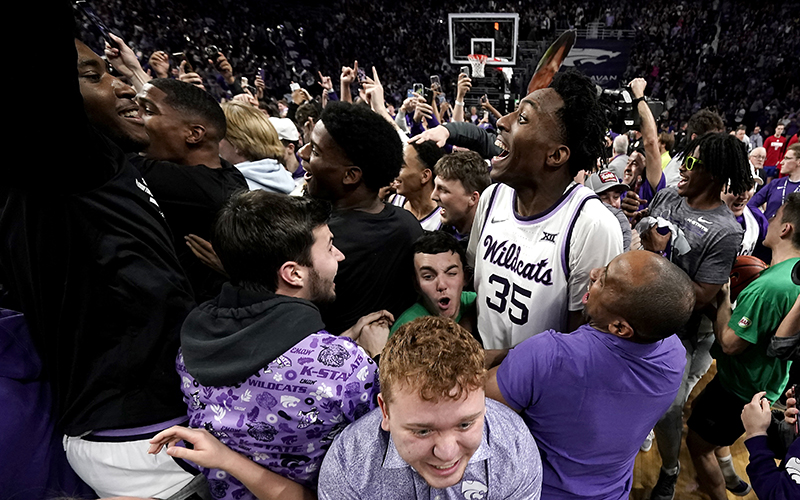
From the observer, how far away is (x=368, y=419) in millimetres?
1141

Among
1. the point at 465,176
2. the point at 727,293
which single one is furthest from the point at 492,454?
the point at 727,293

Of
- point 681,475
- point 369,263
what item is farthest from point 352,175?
point 681,475

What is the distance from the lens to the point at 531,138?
1.63m

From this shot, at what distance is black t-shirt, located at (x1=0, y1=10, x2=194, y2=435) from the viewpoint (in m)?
1.03

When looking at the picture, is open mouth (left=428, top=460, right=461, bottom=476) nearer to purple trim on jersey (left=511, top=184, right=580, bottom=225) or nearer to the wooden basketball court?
purple trim on jersey (left=511, top=184, right=580, bottom=225)

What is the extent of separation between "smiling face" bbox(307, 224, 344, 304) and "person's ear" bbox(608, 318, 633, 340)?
0.89 meters

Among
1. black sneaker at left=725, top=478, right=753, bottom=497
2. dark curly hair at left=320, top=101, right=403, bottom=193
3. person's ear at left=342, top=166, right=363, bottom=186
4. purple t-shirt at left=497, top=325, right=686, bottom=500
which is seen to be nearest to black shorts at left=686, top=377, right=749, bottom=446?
black sneaker at left=725, top=478, right=753, bottom=497

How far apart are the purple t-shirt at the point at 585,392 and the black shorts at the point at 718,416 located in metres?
1.34

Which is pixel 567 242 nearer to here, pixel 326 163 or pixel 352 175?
pixel 352 175

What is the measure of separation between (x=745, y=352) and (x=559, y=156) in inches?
62.9

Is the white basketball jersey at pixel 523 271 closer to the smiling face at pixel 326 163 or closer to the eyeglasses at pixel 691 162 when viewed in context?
the smiling face at pixel 326 163

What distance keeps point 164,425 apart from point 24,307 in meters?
0.49

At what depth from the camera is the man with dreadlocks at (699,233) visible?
236 cm

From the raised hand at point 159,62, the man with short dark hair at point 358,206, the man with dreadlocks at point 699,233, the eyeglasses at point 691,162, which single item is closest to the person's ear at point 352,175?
the man with short dark hair at point 358,206
